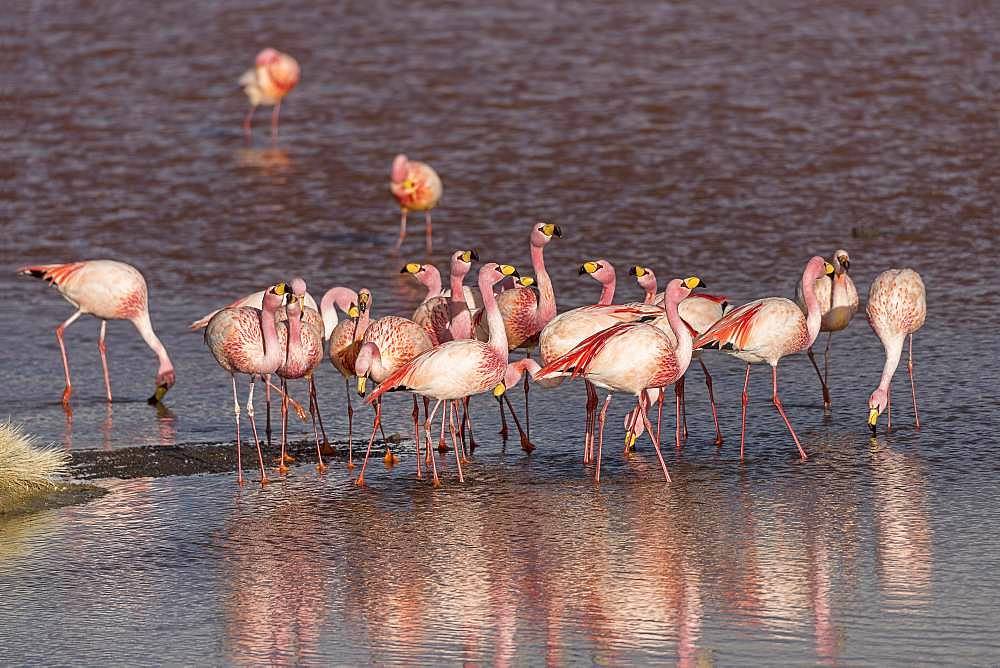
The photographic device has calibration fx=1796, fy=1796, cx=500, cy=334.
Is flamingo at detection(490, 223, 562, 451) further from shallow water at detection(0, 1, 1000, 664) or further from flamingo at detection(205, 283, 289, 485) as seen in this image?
flamingo at detection(205, 283, 289, 485)

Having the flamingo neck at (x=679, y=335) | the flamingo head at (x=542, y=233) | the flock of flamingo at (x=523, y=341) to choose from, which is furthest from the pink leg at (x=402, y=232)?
the flamingo neck at (x=679, y=335)

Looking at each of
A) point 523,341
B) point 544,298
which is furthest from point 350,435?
point 544,298

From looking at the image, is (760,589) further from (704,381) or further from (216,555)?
(704,381)

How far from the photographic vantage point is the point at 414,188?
51.2 ft

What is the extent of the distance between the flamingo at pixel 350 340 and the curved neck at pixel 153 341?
54.8 inches

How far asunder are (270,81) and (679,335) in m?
12.2

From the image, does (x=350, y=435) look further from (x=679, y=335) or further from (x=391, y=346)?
(x=679, y=335)

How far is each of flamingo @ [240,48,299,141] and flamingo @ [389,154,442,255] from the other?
4816 millimetres

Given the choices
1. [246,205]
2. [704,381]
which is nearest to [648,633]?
[704,381]

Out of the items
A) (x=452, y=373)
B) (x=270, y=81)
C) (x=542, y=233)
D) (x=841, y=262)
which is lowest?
(x=452, y=373)

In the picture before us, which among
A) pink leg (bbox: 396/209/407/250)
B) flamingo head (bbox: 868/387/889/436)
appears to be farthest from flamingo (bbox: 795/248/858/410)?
pink leg (bbox: 396/209/407/250)

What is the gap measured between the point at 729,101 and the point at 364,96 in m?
4.37

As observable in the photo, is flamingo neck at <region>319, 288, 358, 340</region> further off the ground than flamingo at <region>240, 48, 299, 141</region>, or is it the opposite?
flamingo at <region>240, 48, 299, 141</region>

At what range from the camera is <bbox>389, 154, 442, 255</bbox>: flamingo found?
51.1ft
